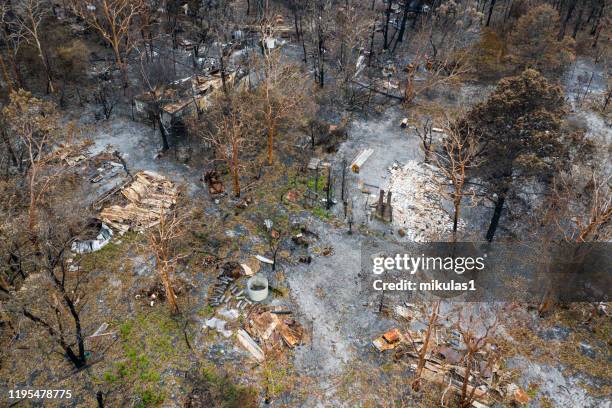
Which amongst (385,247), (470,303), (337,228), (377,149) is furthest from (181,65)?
(470,303)

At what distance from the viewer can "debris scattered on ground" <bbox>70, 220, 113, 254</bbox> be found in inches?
949

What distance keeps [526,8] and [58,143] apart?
41398 millimetres

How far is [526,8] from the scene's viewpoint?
140 feet

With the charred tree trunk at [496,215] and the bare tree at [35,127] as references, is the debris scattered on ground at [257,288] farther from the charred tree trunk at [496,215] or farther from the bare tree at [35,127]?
the charred tree trunk at [496,215]

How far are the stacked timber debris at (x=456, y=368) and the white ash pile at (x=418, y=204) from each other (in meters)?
6.91

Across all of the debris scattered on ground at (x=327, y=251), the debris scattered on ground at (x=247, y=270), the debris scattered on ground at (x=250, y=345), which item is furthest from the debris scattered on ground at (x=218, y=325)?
the debris scattered on ground at (x=327, y=251)

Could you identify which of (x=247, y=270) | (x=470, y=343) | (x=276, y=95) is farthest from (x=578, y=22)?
(x=247, y=270)

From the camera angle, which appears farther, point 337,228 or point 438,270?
point 337,228

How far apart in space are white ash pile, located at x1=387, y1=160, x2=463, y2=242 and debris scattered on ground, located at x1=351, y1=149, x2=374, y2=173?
6.39 ft

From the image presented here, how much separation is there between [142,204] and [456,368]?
1875cm

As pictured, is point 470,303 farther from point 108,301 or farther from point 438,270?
point 108,301

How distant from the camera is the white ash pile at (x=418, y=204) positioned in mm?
26219

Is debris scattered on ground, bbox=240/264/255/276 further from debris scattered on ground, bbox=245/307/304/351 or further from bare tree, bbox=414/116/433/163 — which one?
bare tree, bbox=414/116/433/163

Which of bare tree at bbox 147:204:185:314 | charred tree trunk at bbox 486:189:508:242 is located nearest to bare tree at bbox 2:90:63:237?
bare tree at bbox 147:204:185:314
